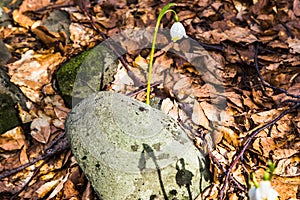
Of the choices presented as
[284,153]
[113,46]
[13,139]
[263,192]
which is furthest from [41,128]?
[263,192]

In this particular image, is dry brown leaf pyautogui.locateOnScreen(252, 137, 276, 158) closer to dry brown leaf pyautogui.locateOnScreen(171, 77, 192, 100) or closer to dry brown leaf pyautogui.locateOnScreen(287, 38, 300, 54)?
dry brown leaf pyautogui.locateOnScreen(171, 77, 192, 100)

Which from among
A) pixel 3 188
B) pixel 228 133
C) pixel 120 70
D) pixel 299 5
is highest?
pixel 299 5

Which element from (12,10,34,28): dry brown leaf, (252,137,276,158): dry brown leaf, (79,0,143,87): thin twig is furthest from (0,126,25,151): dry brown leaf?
(252,137,276,158): dry brown leaf

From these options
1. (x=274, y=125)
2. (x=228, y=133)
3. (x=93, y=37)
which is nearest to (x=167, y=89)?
(x=228, y=133)

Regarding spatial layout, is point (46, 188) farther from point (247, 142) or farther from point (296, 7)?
point (296, 7)

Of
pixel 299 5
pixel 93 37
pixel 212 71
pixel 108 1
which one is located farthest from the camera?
pixel 108 1

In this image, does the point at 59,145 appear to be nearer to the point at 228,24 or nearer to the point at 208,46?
the point at 208,46

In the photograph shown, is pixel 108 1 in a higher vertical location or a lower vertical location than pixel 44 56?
higher
